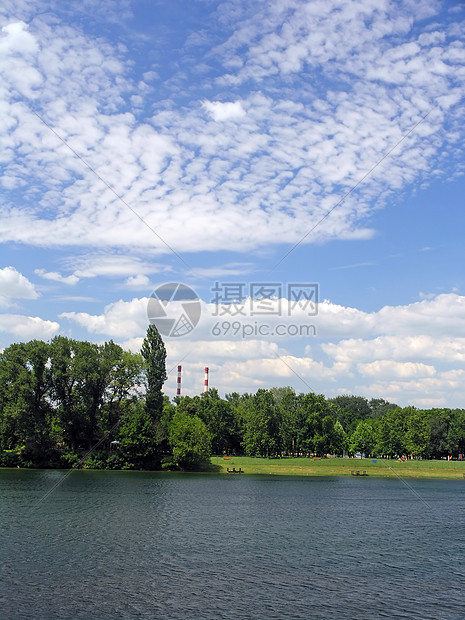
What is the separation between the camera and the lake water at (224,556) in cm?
2559

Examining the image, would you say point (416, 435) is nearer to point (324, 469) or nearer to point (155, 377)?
point (324, 469)

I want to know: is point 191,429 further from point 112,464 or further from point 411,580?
point 411,580

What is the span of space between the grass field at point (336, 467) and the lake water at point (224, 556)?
131ft

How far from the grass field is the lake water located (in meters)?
40.1

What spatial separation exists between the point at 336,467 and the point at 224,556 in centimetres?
8229

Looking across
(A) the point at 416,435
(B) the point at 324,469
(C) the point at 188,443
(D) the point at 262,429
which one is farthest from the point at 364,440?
(C) the point at 188,443

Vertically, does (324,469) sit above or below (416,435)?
below

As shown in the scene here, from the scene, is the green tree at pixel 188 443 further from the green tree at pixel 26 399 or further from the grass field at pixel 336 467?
→ the green tree at pixel 26 399

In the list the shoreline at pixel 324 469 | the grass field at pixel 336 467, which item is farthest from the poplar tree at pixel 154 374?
the grass field at pixel 336 467

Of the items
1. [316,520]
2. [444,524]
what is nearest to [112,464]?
[316,520]

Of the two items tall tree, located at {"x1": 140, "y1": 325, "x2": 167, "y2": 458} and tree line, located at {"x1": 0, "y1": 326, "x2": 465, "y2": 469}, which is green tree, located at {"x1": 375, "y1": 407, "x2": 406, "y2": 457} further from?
tall tree, located at {"x1": 140, "y1": 325, "x2": 167, "y2": 458}

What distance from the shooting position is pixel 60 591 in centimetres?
2688

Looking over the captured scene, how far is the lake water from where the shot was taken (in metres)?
25.6

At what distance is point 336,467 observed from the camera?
112 metres
